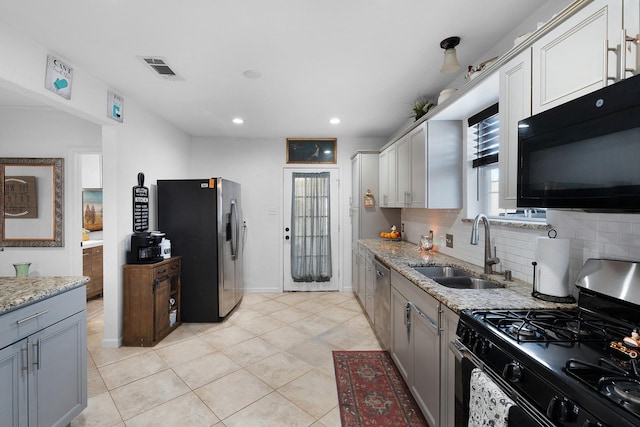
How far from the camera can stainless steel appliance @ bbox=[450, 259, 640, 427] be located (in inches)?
30.1

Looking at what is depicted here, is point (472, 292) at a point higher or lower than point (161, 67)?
lower

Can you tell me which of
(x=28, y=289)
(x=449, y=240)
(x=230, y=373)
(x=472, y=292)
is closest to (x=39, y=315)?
(x=28, y=289)

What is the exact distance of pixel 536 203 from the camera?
1.27 meters

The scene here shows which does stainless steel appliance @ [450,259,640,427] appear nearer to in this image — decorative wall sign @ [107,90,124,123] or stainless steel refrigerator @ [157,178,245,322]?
stainless steel refrigerator @ [157,178,245,322]

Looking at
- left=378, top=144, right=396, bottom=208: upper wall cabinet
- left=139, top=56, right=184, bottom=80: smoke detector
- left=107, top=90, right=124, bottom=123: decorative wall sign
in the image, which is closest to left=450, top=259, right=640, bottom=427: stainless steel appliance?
left=378, top=144, right=396, bottom=208: upper wall cabinet

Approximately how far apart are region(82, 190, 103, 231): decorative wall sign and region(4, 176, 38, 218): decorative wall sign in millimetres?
1334

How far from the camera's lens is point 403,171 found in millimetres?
3248

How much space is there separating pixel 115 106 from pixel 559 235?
3.77 meters

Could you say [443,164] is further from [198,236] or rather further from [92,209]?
[92,209]

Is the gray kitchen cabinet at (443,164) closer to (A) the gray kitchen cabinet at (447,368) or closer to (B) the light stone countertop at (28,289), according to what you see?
(A) the gray kitchen cabinet at (447,368)

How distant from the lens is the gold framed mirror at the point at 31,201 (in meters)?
3.58

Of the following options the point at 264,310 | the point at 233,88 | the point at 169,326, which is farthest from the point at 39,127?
the point at 264,310

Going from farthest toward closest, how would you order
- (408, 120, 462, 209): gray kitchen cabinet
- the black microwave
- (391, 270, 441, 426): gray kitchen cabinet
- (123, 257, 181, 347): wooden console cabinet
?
1. (123, 257, 181, 347): wooden console cabinet
2. (408, 120, 462, 209): gray kitchen cabinet
3. (391, 270, 441, 426): gray kitchen cabinet
4. the black microwave

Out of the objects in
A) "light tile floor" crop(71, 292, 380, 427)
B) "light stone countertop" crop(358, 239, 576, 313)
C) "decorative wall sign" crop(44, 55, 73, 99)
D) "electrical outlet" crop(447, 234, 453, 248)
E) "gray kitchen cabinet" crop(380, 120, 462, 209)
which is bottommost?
"light tile floor" crop(71, 292, 380, 427)
